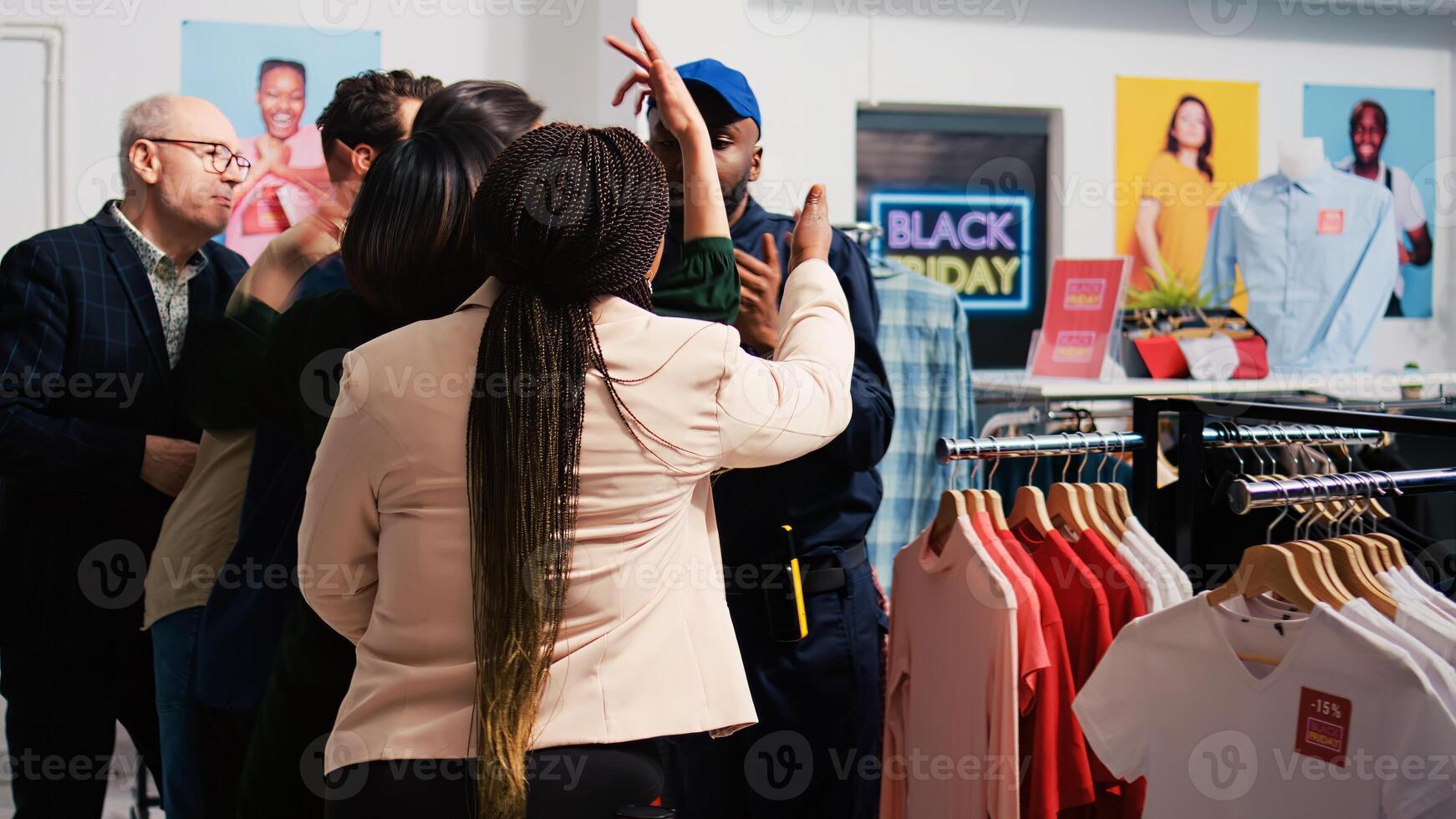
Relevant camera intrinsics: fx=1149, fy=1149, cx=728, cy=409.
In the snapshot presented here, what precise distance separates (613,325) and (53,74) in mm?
3466

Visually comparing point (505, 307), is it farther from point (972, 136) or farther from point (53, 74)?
point (972, 136)

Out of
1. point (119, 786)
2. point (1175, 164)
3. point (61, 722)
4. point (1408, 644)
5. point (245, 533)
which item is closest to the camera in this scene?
point (1408, 644)

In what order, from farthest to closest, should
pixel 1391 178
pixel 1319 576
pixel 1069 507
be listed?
pixel 1391 178, pixel 1069 507, pixel 1319 576

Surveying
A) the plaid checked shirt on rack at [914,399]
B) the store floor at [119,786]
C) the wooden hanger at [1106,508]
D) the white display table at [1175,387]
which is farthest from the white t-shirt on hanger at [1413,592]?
the store floor at [119,786]

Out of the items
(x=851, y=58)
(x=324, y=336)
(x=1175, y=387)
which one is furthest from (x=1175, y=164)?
(x=324, y=336)

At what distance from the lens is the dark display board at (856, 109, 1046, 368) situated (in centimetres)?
503

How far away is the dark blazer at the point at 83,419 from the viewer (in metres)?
2.21

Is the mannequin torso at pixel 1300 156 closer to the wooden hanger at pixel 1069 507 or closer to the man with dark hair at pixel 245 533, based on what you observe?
the wooden hanger at pixel 1069 507

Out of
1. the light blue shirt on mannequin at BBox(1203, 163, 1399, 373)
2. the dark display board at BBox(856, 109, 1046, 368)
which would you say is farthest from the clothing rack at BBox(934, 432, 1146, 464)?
the light blue shirt on mannequin at BBox(1203, 163, 1399, 373)

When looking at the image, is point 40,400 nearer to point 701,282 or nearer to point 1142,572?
point 701,282

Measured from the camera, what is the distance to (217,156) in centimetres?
236

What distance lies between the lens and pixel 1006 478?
3.11 metres

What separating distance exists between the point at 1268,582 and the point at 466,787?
42.1 inches

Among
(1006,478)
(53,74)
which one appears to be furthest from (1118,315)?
(53,74)
